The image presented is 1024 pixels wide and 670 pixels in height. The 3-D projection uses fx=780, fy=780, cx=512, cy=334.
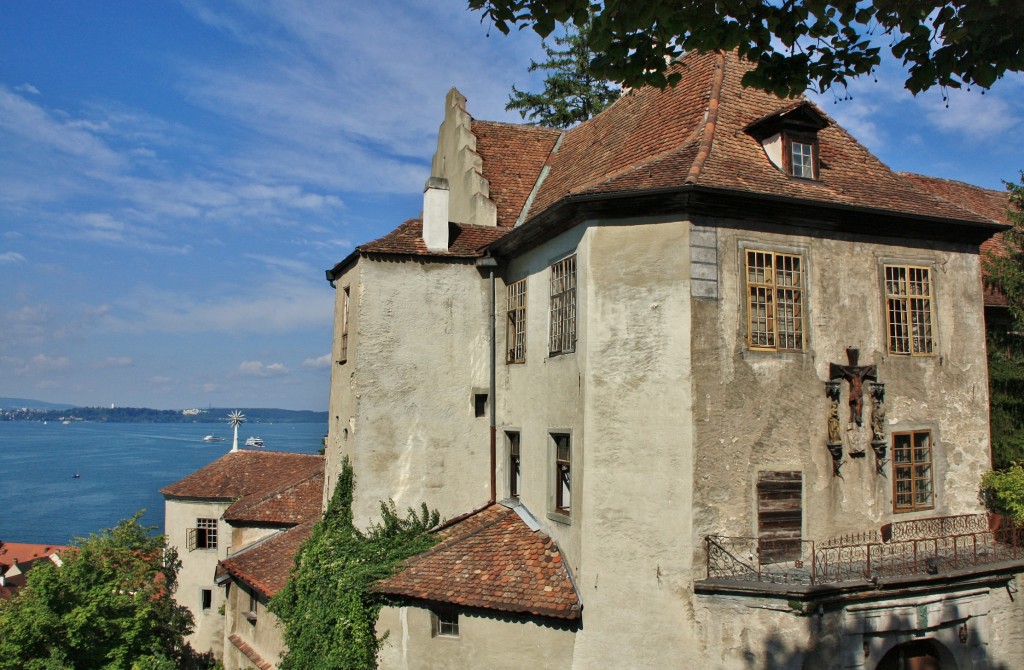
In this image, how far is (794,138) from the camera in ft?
46.2

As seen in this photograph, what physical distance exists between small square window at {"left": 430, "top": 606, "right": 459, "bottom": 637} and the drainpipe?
317 cm

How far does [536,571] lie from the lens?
1390 cm

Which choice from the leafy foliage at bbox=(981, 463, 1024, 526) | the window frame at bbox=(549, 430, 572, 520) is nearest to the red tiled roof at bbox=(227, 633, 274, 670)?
the window frame at bbox=(549, 430, 572, 520)

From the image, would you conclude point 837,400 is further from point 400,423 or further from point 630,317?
point 400,423

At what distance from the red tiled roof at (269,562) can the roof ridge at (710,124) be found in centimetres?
1305

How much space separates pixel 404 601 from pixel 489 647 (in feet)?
6.31

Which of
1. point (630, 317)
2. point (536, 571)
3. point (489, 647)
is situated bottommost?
point (489, 647)

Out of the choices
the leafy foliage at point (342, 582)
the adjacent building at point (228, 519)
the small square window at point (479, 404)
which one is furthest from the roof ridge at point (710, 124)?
the adjacent building at point (228, 519)

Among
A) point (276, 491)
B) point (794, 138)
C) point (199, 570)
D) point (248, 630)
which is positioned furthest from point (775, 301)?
point (199, 570)

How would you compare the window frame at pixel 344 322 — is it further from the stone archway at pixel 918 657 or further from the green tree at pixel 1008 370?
the green tree at pixel 1008 370

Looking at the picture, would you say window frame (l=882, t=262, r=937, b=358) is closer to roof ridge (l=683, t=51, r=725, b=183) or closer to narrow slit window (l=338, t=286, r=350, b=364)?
roof ridge (l=683, t=51, r=725, b=183)

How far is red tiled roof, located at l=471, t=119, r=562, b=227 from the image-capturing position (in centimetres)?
1973

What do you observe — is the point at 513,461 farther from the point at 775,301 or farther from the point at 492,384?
the point at 775,301

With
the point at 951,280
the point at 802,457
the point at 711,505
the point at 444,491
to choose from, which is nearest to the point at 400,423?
the point at 444,491
